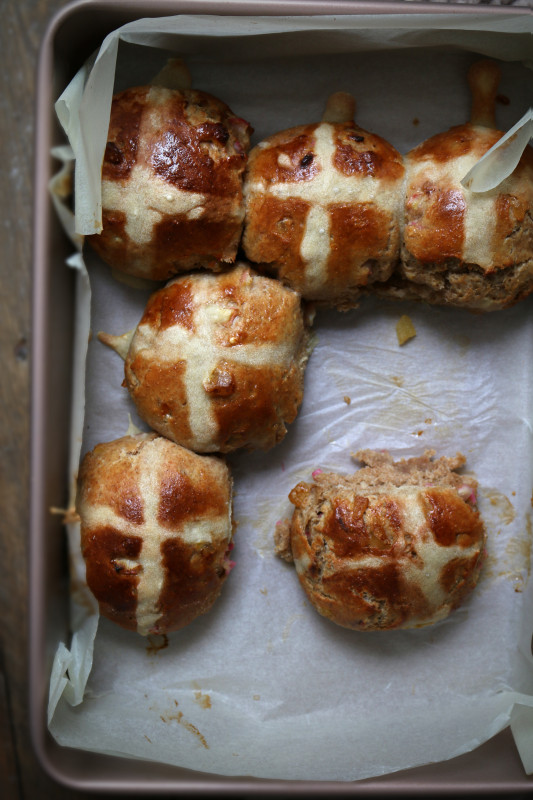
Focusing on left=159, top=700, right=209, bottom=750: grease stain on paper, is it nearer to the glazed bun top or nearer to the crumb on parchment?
the crumb on parchment

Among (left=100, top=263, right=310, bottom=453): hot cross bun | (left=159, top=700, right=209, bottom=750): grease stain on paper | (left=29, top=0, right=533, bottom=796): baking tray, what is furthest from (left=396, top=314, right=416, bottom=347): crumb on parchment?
(left=159, top=700, right=209, bottom=750): grease stain on paper

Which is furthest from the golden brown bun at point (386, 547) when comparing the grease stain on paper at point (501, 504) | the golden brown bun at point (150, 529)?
the golden brown bun at point (150, 529)

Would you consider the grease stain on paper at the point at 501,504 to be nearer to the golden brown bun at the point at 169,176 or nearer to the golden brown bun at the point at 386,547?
the golden brown bun at the point at 386,547

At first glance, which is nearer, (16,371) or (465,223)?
(465,223)

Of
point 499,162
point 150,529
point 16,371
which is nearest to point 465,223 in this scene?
point 499,162

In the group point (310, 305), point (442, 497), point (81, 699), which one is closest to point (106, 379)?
point (310, 305)

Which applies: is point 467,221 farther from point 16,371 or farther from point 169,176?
point 16,371
